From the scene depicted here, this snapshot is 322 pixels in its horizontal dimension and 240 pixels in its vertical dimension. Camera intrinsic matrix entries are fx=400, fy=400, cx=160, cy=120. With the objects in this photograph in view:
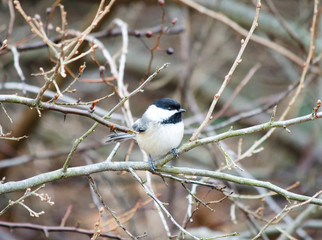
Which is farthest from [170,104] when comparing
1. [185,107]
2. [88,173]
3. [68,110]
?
[185,107]

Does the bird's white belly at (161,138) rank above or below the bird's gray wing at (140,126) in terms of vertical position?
below

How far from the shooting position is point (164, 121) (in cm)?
296

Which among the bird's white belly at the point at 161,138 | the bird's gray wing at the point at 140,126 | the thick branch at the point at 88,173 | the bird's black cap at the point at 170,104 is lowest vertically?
the thick branch at the point at 88,173

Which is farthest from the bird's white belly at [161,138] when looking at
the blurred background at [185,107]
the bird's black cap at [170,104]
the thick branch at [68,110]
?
the blurred background at [185,107]

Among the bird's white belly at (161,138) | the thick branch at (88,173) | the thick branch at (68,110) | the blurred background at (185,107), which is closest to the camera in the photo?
the thick branch at (68,110)

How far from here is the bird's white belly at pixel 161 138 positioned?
2.86 metres

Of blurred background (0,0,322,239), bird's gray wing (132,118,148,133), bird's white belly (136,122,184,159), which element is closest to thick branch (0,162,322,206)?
bird's white belly (136,122,184,159)

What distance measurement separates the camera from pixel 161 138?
9.41 feet

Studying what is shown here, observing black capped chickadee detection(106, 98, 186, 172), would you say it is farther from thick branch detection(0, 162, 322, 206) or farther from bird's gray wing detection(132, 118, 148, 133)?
thick branch detection(0, 162, 322, 206)

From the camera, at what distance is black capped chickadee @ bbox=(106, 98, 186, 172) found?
113 inches

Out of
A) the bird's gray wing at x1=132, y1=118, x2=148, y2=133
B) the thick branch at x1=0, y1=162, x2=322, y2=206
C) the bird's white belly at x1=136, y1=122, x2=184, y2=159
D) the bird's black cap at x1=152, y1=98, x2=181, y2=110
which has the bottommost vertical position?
the thick branch at x1=0, y1=162, x2=322, y2=206

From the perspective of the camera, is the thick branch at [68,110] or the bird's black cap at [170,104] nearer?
the thick branch at [68,110]

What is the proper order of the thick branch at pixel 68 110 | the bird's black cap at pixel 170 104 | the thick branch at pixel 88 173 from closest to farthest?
the thick branch at pixel 68 110 < the thick branch at pixel 88 173 < the bird's black cap at pixel 170 104

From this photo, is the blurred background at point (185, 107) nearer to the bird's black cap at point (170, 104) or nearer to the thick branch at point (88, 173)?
the bird's black cap at point (170, 104)
